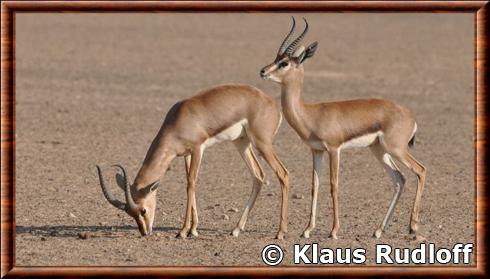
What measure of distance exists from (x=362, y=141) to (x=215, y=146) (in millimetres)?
5937

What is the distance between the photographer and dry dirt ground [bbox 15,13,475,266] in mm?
11281

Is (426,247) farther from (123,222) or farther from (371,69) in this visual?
(371,69)

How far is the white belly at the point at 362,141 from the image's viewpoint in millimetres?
11289

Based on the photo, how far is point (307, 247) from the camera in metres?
10.8

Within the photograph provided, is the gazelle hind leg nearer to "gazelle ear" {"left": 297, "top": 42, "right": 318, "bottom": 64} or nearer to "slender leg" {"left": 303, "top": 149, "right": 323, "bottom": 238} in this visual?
"slender leg" {"left": 303, "top": 149, "right": 323, "bottom": 238}

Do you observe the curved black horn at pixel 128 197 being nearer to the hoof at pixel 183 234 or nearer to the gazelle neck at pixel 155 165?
the gazelle neck at pixel 155 165

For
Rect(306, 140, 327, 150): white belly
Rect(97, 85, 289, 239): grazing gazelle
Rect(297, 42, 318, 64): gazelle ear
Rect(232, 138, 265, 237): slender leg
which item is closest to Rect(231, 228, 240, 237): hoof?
Rect(97, 85, 289, 239): grazing gazelle

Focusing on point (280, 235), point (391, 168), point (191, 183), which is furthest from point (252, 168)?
point (391, 168)

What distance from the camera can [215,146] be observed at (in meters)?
17.1

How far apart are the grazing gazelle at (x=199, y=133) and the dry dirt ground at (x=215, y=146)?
0.90ft

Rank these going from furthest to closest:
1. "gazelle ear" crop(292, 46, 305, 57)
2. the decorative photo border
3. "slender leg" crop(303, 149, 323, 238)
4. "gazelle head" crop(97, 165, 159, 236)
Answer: "gazelle ear" crop(292, 46, 305, 57)
"slender leg" crop(303, 149, 323, 238)
"gazelle head" crop(97, 165, 159, 236)
the decorative photo border

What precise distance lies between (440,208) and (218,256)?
3.35m

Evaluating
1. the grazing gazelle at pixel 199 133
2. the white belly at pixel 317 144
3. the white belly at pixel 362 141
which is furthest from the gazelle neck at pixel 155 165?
the white belly at pixel 362 141

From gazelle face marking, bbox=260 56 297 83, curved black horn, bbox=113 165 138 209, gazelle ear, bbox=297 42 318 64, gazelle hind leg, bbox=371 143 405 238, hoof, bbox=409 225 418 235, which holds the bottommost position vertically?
hoof, bbox=409 225 418 235
